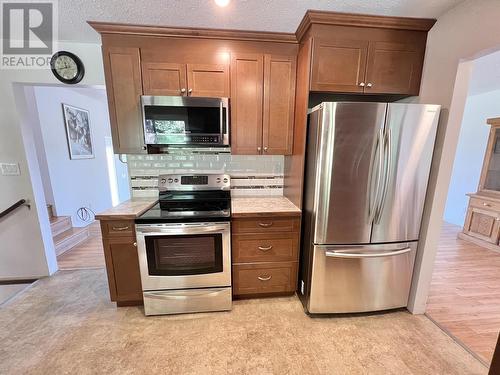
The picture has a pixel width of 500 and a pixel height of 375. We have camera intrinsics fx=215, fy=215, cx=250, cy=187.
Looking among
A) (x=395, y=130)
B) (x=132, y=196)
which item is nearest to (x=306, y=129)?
(x=395, y=130)

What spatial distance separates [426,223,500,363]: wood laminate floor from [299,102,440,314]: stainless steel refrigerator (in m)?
0.45

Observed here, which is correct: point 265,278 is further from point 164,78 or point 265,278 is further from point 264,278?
point 164,78

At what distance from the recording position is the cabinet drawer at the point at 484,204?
3.31m

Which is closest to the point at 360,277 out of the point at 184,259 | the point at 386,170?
the point at 386,170

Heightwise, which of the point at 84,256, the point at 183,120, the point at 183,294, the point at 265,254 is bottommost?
the point at 84,256

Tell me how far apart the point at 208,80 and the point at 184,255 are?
1654mm

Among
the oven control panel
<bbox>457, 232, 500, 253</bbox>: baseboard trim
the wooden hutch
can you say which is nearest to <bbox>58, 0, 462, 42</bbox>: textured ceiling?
the oven control panel

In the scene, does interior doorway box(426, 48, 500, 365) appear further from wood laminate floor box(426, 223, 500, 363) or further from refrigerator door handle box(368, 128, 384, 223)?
refrigerator door handle box(368, 128, 384, 223)

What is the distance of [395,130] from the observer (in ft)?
5.51

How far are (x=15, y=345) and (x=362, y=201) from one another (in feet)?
9.87

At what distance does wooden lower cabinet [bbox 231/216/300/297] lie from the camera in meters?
2.03

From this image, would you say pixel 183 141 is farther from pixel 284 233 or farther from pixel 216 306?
pixel 216 306

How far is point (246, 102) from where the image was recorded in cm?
213

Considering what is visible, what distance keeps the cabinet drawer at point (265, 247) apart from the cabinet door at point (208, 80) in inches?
55.1
